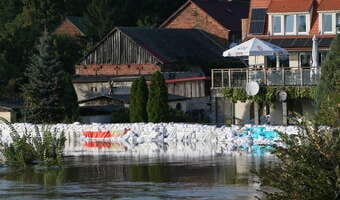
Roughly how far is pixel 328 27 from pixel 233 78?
8893mm

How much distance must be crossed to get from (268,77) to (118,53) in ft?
72.2

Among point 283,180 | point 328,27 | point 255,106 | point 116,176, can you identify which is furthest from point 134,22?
point 283,180

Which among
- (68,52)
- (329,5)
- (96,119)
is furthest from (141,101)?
(68,52)

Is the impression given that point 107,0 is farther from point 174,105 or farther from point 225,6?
point 174,105

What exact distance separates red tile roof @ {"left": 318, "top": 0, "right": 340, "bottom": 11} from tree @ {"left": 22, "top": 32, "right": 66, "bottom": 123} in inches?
597

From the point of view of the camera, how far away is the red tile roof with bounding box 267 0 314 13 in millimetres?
60438

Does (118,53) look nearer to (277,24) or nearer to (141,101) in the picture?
(277,24)

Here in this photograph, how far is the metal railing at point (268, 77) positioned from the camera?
51.8m

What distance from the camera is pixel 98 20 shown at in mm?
90125

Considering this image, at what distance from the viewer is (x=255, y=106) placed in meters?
52.7

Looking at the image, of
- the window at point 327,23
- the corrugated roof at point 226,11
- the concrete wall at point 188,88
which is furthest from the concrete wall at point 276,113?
the corrugated roof at point 226,11

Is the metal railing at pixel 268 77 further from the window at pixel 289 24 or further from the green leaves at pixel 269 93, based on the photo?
the window at pixel 289 24

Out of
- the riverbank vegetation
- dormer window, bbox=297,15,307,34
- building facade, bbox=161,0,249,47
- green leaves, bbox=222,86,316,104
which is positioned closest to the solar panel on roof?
dormer window, bbox=297,15,307,34

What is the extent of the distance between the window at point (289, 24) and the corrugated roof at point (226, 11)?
18.8 meters
